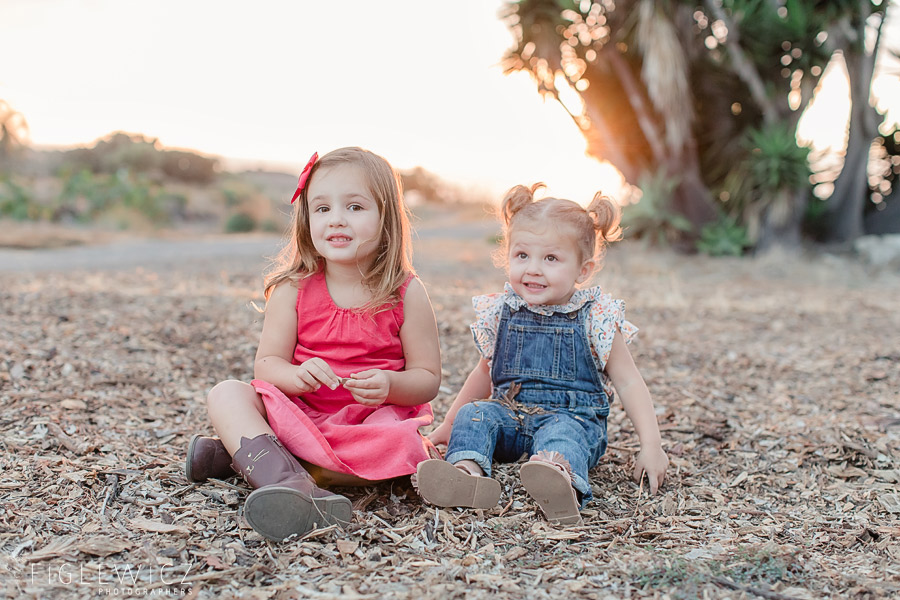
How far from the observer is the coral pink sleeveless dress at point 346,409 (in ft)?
7.07

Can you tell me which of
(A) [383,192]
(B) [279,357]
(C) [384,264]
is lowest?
(B) [279,357]

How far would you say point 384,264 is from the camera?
7.79 feet

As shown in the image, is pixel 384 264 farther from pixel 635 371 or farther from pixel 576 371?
pixel 635 371

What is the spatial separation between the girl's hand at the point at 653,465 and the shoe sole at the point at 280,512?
3.50 feet

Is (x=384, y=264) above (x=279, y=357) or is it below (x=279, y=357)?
above

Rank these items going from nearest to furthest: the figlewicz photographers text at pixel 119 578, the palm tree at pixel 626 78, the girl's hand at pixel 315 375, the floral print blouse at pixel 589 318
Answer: the figlewicz photographers text at pixel 119 578, the girl's hand at pixel 315 375, the floral print blouse at pixel 589 318, the palm tree at pixel 626 78

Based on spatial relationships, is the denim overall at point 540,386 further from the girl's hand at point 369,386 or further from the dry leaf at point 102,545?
the dry leaf at point 102,545

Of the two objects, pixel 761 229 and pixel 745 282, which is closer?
pixel 745 282

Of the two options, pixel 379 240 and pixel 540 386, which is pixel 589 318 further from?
pixel 379 240

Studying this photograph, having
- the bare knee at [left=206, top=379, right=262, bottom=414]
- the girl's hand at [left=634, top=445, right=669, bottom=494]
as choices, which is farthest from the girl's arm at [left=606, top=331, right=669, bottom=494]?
the bare knee at [left=206, top=379, right=262, bottom=414]

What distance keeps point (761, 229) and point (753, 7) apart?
9.17 ft

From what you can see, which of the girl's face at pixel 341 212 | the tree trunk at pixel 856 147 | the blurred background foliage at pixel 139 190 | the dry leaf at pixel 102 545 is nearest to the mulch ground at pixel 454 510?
the dry leaf at pixel 102 545

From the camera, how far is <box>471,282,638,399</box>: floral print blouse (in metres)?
2.45

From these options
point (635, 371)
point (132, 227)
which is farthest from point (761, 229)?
point (132, 227)
